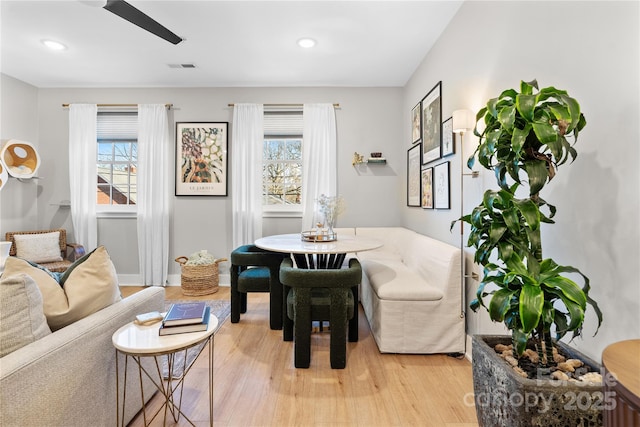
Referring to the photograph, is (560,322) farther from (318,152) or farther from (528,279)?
(318,152)

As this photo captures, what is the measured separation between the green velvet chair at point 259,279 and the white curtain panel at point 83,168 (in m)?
2.61

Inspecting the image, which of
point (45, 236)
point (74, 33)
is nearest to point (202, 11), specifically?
Result: point (74, 33)

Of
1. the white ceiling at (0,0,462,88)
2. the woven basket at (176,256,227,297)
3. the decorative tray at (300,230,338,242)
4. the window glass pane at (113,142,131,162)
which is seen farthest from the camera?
the window glass pane at (113,142,131,162)

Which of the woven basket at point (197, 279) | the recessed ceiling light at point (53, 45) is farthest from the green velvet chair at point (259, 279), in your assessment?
the recessed ceiling light at point (53, 45)

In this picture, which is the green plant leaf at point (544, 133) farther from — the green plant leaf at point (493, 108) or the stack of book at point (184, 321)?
the stack of book at point (184, 321)

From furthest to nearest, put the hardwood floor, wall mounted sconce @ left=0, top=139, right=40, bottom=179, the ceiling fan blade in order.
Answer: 1. wall mounted sconce @ left=0, top=139, right=40, bottom=179
2. the ceiling fan blade
3. the hardwood floor

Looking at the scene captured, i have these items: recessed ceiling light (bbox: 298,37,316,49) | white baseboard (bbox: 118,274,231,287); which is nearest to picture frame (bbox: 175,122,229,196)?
white baseboard (bbox: 118,274,231,287)

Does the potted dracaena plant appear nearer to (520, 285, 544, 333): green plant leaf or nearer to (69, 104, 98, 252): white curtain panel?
(520, 285, 544, 333): green plant leaf

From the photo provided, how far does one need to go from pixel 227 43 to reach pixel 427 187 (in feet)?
8.42

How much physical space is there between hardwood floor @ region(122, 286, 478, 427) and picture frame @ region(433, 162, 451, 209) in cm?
132

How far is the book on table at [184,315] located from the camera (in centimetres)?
130

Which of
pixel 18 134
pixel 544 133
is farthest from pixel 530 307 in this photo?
pixel 18 134

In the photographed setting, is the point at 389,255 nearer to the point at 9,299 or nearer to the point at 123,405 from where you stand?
the point at 123,405

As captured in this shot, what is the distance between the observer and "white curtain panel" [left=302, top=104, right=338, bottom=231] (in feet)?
12.8
